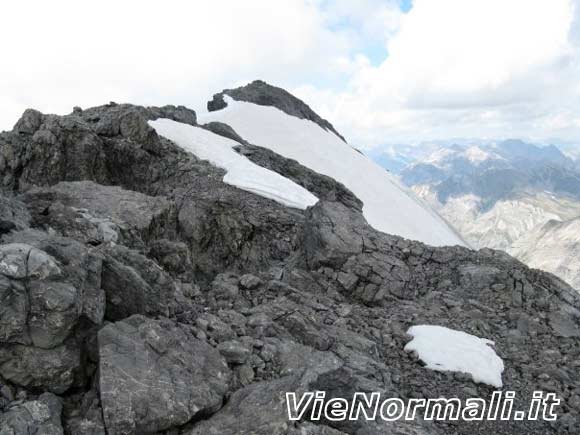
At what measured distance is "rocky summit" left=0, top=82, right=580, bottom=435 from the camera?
8.73m

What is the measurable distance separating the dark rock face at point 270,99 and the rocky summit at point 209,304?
42.7m

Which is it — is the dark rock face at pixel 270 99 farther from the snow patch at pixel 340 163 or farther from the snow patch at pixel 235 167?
the snow patch at pixel 235 167

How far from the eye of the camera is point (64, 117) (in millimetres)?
25844

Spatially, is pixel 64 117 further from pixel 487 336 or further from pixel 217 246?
pixel 487 336

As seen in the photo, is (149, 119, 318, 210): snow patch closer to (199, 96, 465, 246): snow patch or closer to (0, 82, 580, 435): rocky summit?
(0, 82, 580, 435): rocky summit

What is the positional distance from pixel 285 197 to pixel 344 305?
34.9 ft

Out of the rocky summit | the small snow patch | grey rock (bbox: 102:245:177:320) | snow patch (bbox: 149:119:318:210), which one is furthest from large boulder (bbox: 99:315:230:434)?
snow patch (bbox: 149:119:318:210)

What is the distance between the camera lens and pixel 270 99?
72188 millimetres

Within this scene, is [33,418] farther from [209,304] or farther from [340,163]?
[340,163]

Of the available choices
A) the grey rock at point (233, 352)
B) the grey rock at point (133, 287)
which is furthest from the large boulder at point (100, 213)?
the grey rock at point (233, 352)

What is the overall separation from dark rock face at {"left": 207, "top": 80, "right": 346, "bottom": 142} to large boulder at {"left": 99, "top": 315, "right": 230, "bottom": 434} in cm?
6258

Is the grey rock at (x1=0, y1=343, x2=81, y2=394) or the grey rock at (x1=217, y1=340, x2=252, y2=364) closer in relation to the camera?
the grey rock at (x1=0, y1=343, x2=81, y2=394)

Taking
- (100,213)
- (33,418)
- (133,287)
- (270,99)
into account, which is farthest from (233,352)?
(270,99)

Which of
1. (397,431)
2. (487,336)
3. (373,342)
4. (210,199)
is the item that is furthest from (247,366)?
(210,199)
